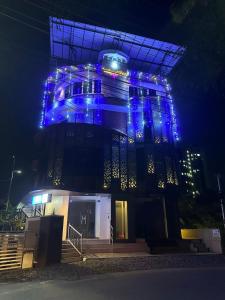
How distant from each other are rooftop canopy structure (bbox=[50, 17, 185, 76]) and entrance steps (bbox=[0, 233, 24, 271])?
1906 centimetres

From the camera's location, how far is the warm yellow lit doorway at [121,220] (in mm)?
19372

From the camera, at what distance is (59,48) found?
1028 inches

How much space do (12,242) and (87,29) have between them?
20809 millimetres

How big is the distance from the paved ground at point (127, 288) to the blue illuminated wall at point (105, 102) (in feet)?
50.7

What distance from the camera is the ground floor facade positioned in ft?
62.0

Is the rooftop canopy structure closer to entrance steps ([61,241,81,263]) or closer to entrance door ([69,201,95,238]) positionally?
entrance door ([69,201,95,238])

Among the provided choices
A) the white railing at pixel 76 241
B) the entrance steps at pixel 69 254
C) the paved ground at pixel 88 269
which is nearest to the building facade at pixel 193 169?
the white railing at pixel 76 241

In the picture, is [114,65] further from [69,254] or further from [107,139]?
[69,254]

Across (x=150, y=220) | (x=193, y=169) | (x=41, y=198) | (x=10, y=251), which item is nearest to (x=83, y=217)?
(x=41, y=198)

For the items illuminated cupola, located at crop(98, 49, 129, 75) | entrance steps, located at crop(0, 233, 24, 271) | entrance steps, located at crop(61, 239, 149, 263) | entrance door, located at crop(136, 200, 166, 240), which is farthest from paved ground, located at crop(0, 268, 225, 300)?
illuminated cupola, located at crop(98, 49, 129, 75)

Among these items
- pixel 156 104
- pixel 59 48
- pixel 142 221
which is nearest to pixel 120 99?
pixel 156 104

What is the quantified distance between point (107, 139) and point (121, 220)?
23.1 feet

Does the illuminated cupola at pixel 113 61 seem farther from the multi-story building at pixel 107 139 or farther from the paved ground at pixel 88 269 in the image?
the paved ground at pixel 88 269

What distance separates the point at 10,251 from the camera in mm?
10297
